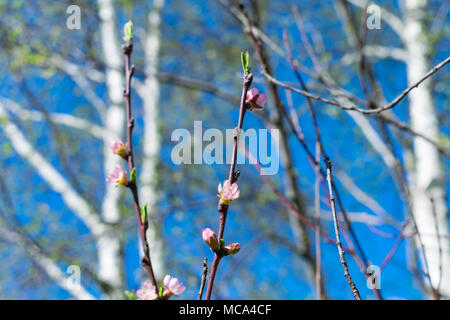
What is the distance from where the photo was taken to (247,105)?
41 centimetres

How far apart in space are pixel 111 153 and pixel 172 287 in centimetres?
266

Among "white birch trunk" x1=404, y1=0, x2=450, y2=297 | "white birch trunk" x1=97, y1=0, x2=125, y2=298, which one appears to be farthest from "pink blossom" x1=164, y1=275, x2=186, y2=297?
"white birch trunk" x1=97, y1=0, x2=125, y2=298

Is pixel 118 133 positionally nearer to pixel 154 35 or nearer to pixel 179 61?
pixel 154 35

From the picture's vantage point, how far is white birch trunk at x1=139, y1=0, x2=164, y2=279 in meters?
2.85

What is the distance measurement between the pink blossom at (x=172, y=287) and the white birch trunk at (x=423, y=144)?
1827 mm

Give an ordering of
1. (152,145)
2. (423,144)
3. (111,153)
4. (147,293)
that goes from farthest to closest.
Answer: (152,145) < (111,153) < (423,144) < (147,293)

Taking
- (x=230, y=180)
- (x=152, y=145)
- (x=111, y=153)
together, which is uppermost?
(x=152, y=145)

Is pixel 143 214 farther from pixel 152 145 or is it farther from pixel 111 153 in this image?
pixel 152 145

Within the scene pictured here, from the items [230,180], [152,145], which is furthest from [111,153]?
[230,180]

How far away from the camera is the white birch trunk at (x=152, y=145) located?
9.35 ft

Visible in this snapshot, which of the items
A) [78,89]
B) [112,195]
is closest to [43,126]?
[78,89]

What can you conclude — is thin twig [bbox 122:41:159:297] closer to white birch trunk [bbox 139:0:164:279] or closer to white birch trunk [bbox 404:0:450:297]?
white birch trunk [bbox 404:0:450:297]

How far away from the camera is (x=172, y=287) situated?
15.2 inches

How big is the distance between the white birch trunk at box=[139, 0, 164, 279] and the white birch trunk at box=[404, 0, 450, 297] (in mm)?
1596
